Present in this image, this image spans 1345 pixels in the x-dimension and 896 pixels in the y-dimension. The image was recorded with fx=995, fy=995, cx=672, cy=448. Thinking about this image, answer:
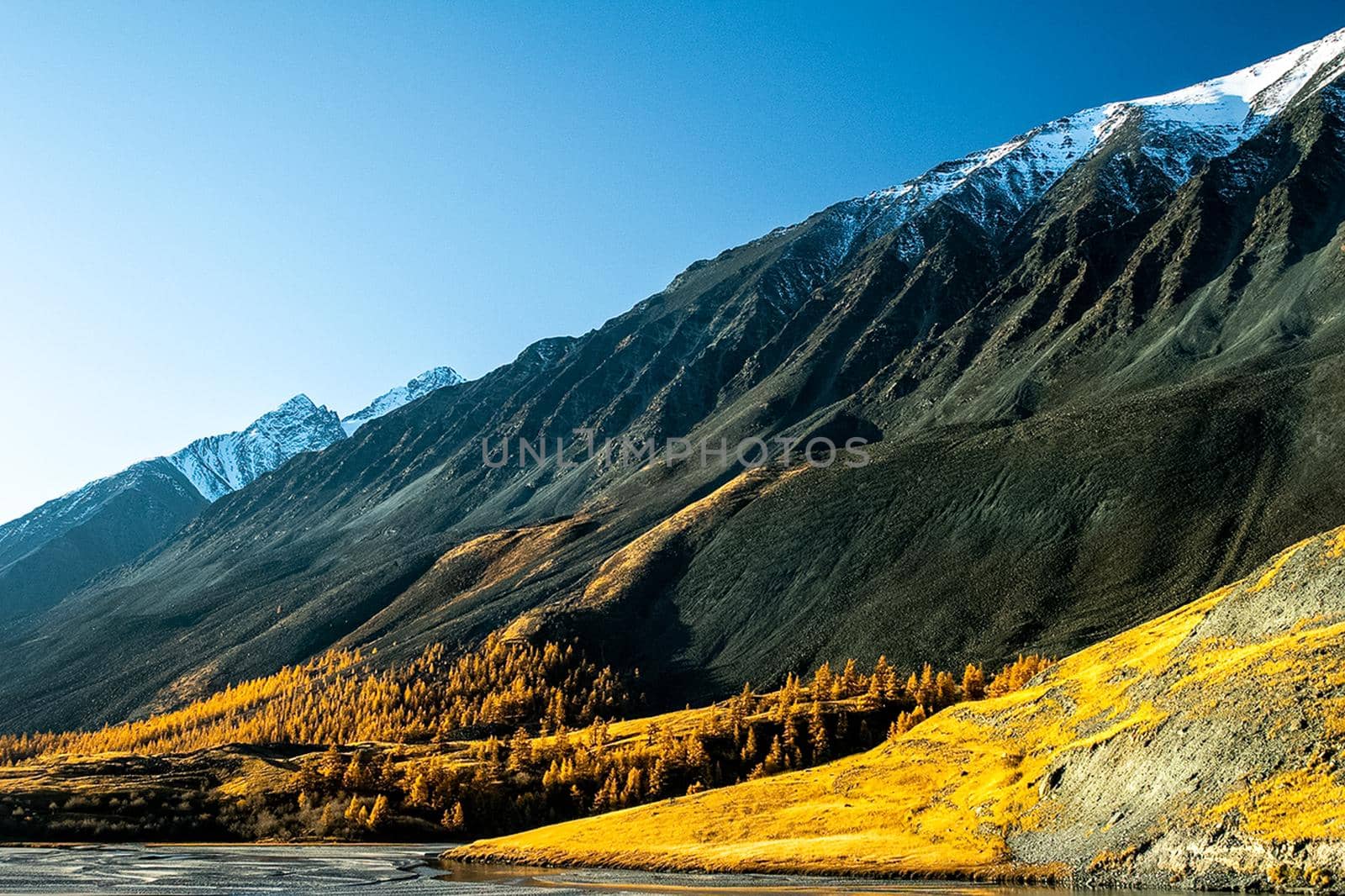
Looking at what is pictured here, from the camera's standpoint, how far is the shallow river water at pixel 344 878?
228ft

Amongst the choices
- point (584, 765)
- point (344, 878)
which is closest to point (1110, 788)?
point (344, 878)

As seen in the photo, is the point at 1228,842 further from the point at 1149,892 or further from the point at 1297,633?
the point at 1297,633

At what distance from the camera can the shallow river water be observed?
69.4 meters

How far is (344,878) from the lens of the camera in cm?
8350

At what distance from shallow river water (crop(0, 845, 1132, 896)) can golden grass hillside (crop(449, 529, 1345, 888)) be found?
4.37 metres

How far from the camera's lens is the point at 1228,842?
53.4 meters

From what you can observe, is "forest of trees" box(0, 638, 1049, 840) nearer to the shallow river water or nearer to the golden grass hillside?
the golden grass hillside

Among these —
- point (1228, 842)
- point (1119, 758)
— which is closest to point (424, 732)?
point (1119, 758)

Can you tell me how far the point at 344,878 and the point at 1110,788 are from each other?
6081 cm

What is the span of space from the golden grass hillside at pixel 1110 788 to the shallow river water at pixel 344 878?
4.37 metres

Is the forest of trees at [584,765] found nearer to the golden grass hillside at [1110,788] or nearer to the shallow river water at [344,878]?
the golden grass hillside at [1110,788]

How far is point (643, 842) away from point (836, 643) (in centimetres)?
10007

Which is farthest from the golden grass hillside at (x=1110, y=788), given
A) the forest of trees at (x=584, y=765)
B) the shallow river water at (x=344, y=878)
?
the forest of trees at (x=584, y=765)

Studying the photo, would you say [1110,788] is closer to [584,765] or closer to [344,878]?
[344,878]
